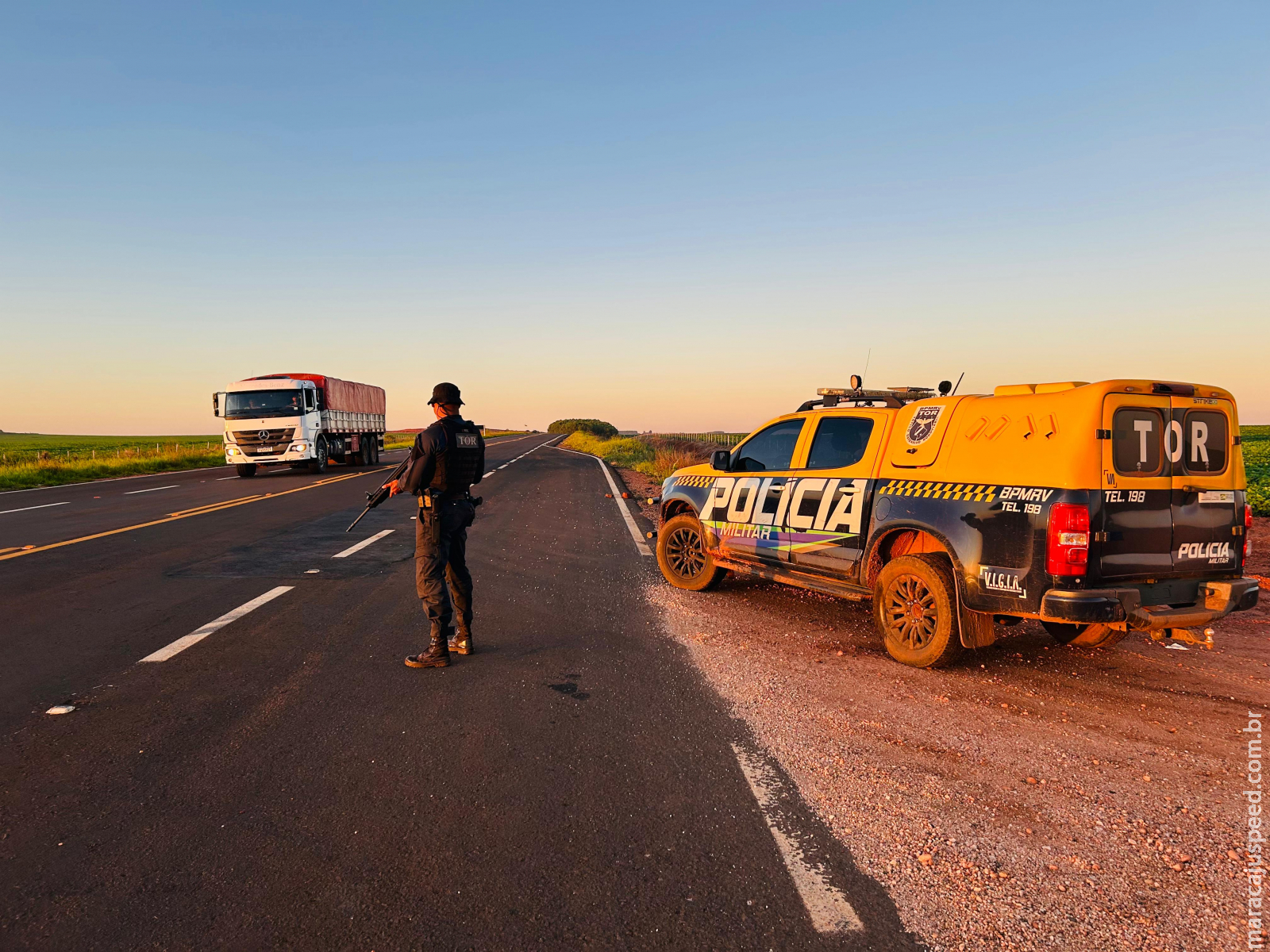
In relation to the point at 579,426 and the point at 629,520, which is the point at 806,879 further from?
the point at 579,426

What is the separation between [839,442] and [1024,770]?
320 centimetres

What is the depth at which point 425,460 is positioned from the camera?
18.2 ft

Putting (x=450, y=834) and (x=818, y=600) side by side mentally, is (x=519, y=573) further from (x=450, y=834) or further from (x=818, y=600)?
(x=450, y=834)

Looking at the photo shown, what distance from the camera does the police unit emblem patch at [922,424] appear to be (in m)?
5.64

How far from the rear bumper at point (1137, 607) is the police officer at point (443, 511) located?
3998mm

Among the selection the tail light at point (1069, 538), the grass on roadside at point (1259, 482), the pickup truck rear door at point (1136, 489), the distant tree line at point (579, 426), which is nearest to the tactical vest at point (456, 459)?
the tail light at point (1069, 538)

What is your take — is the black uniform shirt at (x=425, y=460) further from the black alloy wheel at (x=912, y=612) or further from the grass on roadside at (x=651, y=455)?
the grass on roadside at (x=651, y=455)

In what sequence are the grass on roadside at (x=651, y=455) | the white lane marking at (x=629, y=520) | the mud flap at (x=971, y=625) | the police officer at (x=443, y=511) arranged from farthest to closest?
the grass on roadside at (x=651, y=455) < the white lane marking at (x=629, y=520) < the police officer at (x=443, y=511) < the mud flap at (x=971, y=625)

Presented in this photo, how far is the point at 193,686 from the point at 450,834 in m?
2.72

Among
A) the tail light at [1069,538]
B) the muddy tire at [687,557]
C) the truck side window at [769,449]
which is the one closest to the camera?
the tail light at [1069,538]

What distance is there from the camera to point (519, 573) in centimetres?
884

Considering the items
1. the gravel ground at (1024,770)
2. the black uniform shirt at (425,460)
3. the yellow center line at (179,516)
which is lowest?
the gravel ground at (1024,770)

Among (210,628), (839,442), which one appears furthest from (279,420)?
(839,442)

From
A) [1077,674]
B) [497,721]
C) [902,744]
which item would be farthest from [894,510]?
[497,721]
